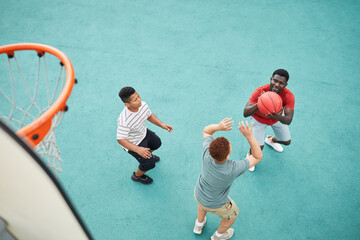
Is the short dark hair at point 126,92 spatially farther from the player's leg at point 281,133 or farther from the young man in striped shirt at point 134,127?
the player's leg at point 281,133

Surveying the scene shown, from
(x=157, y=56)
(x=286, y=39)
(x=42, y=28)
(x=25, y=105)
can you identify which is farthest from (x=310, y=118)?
(x=42, y=28)

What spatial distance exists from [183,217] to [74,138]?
233 centimetres

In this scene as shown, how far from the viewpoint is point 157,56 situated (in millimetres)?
5750

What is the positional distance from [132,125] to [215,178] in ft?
4.23

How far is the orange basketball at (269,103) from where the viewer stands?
3.27m

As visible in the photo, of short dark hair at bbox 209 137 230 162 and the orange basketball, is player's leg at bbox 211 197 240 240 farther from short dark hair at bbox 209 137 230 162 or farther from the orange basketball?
the orange basketball

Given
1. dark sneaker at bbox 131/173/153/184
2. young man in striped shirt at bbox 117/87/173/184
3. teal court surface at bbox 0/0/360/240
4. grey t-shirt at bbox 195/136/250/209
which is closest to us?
grey t-shirt at bbox 195/136/250/209

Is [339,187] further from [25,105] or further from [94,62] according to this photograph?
[25,105]

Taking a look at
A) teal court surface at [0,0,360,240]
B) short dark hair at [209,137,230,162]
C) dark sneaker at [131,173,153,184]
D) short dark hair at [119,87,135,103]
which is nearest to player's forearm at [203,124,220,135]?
short dark hair at [209,137,230,162]

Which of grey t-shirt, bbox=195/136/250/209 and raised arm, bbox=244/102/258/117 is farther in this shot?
raised arm, bbox=244/102/258/117

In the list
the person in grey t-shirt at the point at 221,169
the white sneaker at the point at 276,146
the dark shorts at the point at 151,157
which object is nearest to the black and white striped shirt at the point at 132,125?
the dark shorts at the point at 151,157

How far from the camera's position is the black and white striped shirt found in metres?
3.15

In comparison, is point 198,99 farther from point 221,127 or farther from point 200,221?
point 200,221

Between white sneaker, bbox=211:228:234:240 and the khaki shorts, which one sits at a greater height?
the khaki shorts
